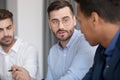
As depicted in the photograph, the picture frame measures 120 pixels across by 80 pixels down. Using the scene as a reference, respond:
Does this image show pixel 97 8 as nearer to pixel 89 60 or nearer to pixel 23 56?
pixel 89 60

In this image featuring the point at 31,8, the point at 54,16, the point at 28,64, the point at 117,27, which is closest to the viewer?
the point at 117,27

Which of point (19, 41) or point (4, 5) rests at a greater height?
point (4, 5)

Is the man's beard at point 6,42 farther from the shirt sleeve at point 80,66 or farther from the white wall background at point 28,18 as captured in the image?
the white wall background at point 28,18

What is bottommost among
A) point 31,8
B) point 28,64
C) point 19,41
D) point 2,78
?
point 2,78

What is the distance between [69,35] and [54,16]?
18 centimetres

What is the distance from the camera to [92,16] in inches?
48.3

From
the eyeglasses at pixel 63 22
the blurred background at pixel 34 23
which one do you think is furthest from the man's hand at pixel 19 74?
the blurred background at pixel 34 23

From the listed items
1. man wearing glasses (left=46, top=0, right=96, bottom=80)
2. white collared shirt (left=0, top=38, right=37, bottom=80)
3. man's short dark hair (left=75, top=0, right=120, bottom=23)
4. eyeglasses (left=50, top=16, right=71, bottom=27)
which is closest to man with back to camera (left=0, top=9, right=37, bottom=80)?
white collared shirt (left=0, top=38, right=37, bottom=80)

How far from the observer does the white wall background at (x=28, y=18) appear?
3.57 m

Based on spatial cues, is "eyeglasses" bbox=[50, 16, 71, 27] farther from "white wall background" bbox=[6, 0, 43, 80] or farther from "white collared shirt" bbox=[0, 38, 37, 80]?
"white wall background" bbox=[6, 0, 43, 80]

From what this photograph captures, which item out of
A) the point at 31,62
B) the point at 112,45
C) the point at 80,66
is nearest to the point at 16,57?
the point at 31,62

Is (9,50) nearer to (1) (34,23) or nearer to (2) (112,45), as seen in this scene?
(1) (34,23)

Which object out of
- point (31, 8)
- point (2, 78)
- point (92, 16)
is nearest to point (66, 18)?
point (92, 16)

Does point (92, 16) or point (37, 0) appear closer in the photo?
point (92, 16)
